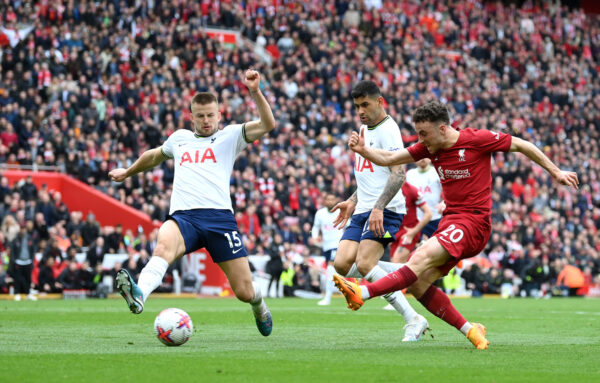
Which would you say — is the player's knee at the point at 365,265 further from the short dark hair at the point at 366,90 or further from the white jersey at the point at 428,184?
the white jersey at the point at 428,184

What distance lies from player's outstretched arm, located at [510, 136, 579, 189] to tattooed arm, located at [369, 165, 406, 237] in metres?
1.52

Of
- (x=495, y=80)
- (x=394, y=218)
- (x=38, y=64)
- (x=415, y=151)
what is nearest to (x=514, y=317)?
(x=394, y=218)

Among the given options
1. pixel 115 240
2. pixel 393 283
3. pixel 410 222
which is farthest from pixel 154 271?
pixel 115 240

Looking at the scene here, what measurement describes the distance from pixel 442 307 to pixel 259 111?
2.47 metres

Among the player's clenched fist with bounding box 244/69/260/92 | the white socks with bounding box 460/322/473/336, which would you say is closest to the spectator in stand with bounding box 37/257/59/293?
the player's clenched fist with bounding box 244/69/260/92

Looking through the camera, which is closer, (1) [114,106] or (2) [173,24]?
(1) [114,106]

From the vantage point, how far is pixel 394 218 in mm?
10203

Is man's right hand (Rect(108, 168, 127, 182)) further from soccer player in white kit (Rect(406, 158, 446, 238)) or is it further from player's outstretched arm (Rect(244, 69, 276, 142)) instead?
soccer player in white kit (Rect(406, 158, 446, 238))

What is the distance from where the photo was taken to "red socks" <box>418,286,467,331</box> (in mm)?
8562

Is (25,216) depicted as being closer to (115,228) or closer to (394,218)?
(115,228)

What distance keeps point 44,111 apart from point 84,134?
1.20 meters

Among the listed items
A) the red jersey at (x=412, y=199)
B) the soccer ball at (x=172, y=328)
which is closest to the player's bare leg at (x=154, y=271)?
the soccer ball at (x=172, y=328)

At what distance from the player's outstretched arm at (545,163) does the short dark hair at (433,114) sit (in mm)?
640

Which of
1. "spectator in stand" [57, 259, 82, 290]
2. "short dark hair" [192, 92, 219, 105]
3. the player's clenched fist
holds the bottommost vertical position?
"spectator in stand" [57, 259, 82, 290]
